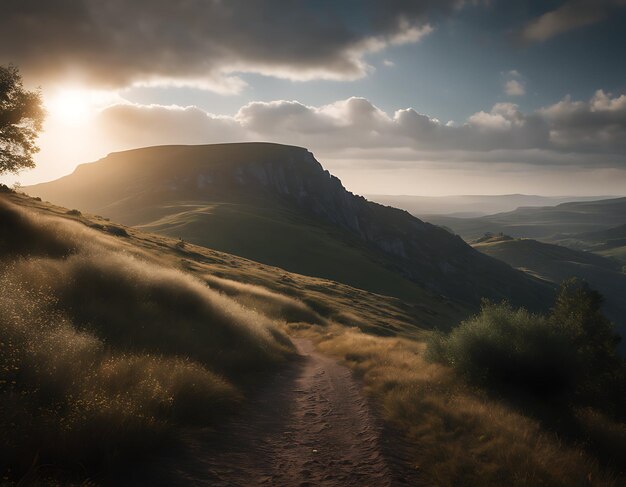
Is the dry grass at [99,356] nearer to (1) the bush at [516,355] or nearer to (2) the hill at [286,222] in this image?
(1) the bush at [516,355]

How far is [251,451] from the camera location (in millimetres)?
7992

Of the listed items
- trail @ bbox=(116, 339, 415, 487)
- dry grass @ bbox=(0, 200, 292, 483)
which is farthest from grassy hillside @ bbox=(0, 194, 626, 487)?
trail @ bbox=(116, 339, 415, 487)

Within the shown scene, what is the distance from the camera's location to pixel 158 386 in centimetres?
830

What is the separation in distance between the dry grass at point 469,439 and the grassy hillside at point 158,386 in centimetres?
3

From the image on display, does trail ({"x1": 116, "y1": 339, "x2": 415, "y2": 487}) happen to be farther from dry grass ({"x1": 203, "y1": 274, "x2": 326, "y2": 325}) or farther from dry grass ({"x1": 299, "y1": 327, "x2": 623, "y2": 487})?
dry grass ({"x1": 203, "y1": 274, "x2": 326, "y2": 325})

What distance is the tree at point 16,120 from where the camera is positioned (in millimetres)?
32344

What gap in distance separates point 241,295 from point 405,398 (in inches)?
789

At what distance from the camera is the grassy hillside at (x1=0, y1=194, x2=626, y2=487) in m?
6.54

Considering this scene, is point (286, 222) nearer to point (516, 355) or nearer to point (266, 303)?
point (266, 303)

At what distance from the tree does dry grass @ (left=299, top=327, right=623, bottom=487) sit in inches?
1452

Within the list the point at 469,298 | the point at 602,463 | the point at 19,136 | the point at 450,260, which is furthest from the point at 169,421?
the point at 450,260

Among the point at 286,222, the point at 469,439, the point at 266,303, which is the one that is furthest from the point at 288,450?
the point at 286,222

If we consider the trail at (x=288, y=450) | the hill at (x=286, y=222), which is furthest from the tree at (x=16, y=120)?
the hill at (x=286, y=222)

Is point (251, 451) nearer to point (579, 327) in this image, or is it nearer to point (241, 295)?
point (241, 295)
